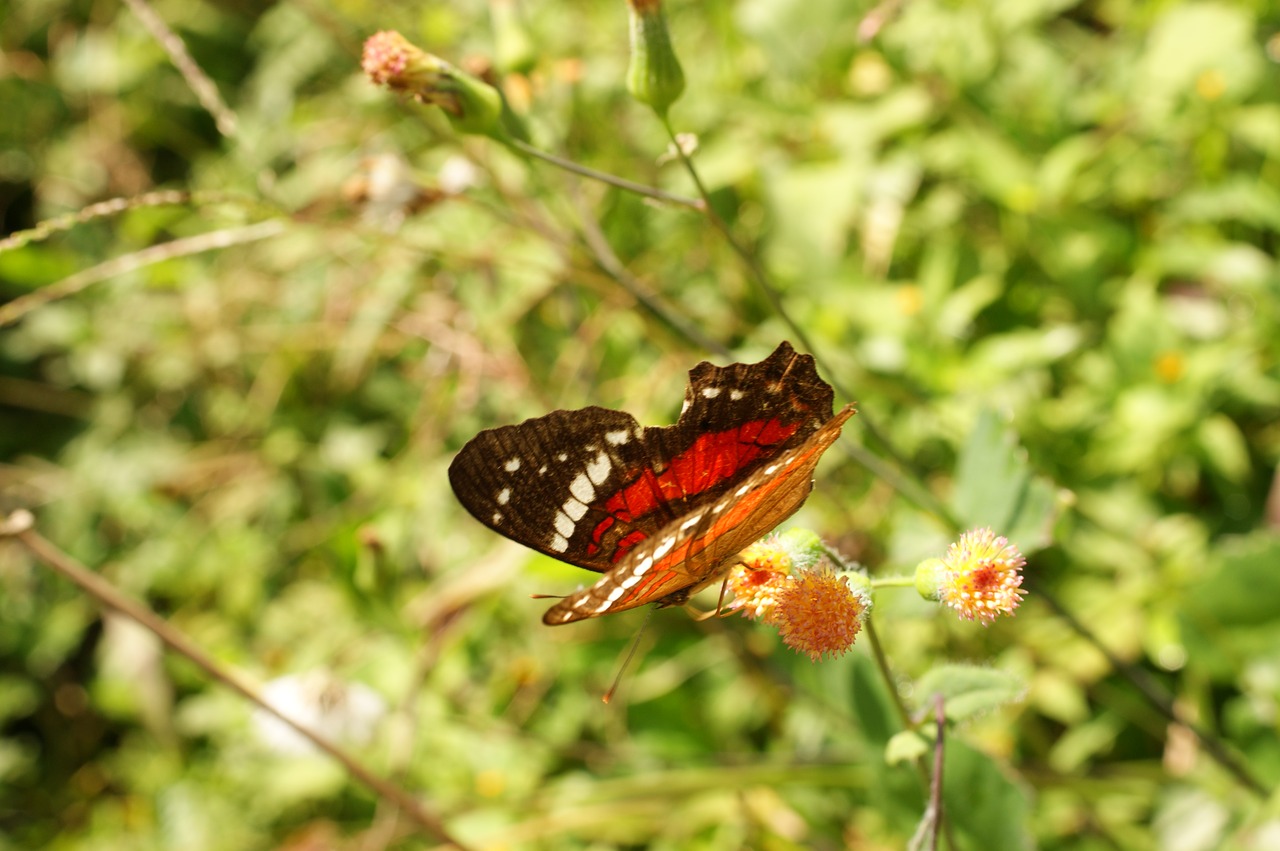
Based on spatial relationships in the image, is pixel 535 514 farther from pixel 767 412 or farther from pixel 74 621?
pixel 74 621

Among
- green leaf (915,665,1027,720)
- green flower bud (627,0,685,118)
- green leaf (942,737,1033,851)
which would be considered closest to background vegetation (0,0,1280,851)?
green leaf (942,737,1033,851)

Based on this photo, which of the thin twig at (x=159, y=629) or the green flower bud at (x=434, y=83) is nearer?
the green flower bud at (x=434, y=83)

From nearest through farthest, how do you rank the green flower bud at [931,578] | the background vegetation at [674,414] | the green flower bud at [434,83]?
the green flower bud at [931,578], the green flower bud at [434,83], the background vegetation at [674,414]

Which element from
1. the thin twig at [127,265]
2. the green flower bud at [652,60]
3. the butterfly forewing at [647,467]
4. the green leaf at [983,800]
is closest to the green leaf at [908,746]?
the green leaf at [983,800]

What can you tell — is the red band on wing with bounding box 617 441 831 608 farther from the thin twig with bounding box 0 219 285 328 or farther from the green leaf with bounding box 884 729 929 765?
the thin twig with bounding box 0 219 285 328

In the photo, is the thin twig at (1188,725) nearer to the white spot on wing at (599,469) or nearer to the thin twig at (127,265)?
the white spot on wing at (599,469)

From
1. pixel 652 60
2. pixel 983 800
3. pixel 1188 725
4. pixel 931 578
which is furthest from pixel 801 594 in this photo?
pixel 1188 725

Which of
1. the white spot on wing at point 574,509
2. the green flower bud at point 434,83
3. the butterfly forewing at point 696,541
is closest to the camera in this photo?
the butterfly forewing at point 696,541

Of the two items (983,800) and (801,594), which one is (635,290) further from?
(983,800)
